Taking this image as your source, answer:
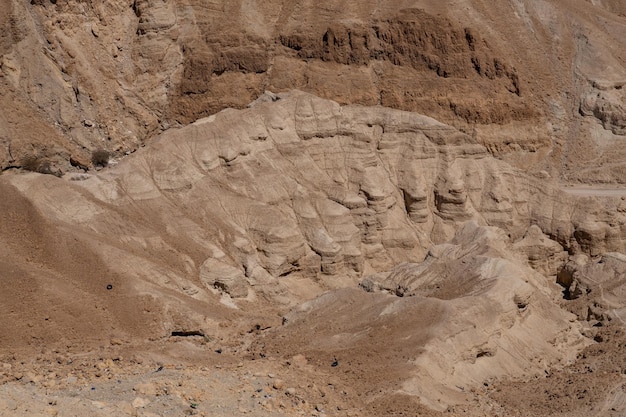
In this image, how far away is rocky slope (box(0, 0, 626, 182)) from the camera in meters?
55.7

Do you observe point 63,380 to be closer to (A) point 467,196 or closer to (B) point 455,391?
(B) point 455,391

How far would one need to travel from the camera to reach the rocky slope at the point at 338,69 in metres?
55.7

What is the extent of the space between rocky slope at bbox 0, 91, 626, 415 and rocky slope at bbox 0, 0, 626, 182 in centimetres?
608

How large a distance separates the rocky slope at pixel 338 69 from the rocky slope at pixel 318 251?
19.9 ft

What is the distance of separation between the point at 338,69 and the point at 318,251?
54.8 ft

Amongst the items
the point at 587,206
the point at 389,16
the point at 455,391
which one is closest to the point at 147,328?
the point at 455,391

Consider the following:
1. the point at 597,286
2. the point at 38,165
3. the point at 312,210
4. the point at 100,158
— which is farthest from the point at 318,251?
the point at 38,165

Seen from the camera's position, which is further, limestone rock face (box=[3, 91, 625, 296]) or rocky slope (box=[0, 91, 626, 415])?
limestone rock face (box=[3, 91, 625, 296])

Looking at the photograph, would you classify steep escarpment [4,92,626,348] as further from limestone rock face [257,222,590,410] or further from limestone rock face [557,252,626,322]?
limestone rock face [257,222,590,410]

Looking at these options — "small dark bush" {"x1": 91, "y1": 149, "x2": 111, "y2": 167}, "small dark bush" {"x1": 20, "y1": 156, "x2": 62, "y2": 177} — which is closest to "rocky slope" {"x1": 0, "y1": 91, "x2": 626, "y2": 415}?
"small dark bush" {"x1": 20, "y1": 156, "x2": 62, "y2": 177}

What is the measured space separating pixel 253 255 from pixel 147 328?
9.10 meters

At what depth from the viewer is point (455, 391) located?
31453mm

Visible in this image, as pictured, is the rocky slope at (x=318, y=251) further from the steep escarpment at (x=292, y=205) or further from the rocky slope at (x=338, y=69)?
the rocky slope at (x=338, y=69)

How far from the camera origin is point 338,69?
189 feet
